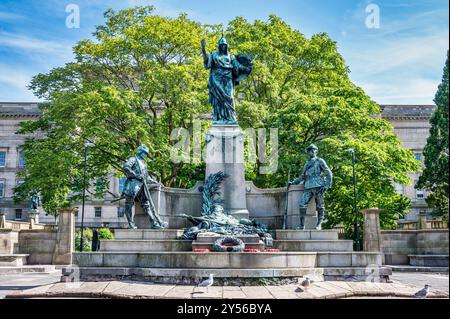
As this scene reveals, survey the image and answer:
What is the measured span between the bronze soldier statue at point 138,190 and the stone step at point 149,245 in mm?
1233

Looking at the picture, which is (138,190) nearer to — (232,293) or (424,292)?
(232,293)

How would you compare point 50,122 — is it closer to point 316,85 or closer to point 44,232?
point 44,232

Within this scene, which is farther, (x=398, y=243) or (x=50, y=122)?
(x=50, y=122)

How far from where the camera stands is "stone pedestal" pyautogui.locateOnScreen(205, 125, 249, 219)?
17.8 metres

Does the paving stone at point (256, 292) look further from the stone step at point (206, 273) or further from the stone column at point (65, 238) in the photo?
the stone column at point (65, 238)

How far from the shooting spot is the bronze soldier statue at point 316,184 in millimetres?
16750

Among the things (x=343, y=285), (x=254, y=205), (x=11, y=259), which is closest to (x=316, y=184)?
(x=254, y=205)

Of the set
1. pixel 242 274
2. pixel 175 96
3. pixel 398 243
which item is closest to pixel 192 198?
pixel 242 274

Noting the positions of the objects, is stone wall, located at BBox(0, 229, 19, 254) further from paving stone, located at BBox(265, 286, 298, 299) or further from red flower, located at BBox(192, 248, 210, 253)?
paving stone, located at BBox(265, 286, 298, 299)

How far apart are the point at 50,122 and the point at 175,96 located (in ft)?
30.4

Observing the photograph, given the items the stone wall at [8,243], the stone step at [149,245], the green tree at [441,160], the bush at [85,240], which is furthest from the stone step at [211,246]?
the stone wall at [8,243]
